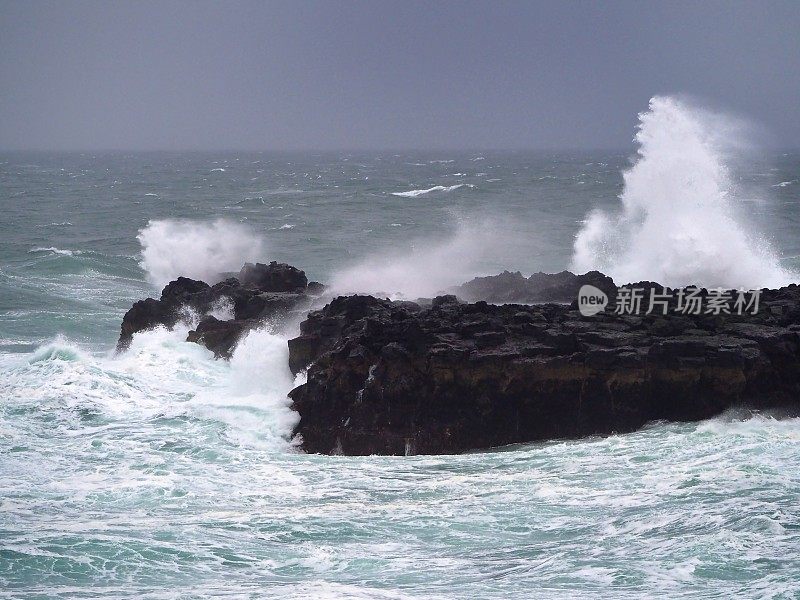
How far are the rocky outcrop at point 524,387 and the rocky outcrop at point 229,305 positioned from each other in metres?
4.36

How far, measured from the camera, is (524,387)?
1266 centimetres

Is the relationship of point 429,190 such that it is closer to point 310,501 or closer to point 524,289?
point 524,289

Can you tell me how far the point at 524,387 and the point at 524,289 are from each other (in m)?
6.51

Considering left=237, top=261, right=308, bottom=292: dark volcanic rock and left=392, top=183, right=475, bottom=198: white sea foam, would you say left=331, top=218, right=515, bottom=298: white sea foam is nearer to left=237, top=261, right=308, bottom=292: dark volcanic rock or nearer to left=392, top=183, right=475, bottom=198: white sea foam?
left=237, top=261, right=308, bottom=292: dark volcanic rock

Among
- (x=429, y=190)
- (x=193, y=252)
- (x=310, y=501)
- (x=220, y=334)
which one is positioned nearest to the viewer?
(x=310, y=501)

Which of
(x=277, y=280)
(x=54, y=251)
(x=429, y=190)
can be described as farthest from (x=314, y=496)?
(x=429, y=190)

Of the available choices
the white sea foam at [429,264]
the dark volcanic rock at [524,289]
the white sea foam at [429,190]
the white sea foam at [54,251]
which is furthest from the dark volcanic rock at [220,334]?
the white sea foam at [429,190]

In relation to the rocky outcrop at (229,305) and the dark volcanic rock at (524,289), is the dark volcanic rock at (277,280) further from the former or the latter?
the dark volcanic rock at (524,289)

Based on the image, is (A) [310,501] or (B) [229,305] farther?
(B) [229,305]

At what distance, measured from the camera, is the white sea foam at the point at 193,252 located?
2708 cm

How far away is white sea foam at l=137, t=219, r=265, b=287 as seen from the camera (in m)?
27.1

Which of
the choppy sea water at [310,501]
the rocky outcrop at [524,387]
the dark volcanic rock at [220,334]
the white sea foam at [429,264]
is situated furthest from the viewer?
the white sea foam at [429,264]

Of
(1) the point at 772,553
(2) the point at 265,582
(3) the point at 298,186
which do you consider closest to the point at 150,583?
(2) the point at 265,582

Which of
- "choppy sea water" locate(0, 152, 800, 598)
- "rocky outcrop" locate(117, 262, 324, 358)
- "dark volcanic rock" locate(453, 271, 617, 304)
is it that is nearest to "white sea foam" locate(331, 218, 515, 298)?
"rocky outcrop" locate(117, 262, 324, 358)
